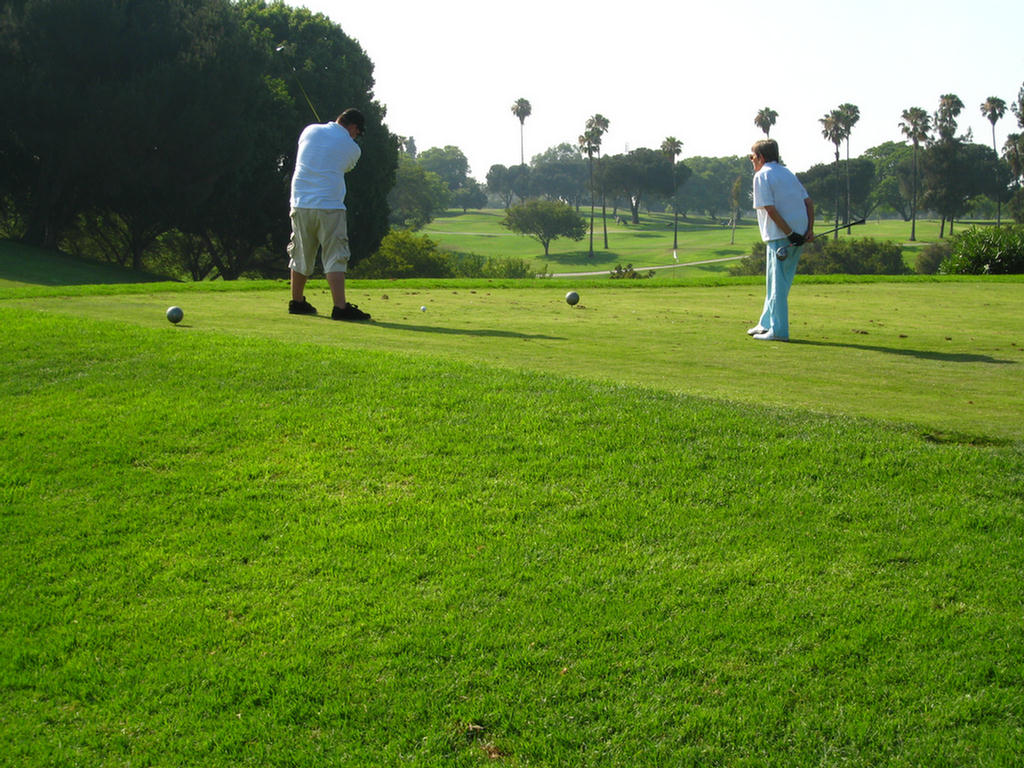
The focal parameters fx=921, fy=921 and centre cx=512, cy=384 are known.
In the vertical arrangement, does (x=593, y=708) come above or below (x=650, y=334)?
below

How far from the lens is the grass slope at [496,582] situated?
11.5 ft

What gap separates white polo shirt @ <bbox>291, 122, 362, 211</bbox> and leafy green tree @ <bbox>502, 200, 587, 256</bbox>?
379ft

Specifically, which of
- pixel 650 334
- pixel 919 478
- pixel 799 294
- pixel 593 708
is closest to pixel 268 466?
pixel 593 708

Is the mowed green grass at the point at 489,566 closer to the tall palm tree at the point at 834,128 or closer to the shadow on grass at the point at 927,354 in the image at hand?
the shadow on grass at the point at 927,354

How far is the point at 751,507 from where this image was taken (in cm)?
514

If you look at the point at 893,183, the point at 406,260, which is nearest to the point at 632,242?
the point at 893,183

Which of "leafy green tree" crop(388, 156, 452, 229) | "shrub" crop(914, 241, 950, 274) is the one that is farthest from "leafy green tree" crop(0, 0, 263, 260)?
"leafy green tree" crop(388, 156, 452, 229)

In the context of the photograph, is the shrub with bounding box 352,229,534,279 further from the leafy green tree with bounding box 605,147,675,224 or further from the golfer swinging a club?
the leafy green tree with bounding box 605,147,675,224

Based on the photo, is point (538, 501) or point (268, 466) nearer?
point (538, 501)

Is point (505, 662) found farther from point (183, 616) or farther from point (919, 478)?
point (919, 478)

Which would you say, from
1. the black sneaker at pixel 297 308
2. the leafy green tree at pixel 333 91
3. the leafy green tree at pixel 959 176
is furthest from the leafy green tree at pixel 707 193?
the black sneaker at pixel 297 308

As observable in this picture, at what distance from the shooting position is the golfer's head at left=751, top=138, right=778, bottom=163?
11852 millimetres

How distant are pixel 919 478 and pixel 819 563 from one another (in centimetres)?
126

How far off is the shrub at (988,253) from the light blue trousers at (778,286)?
20424mm
